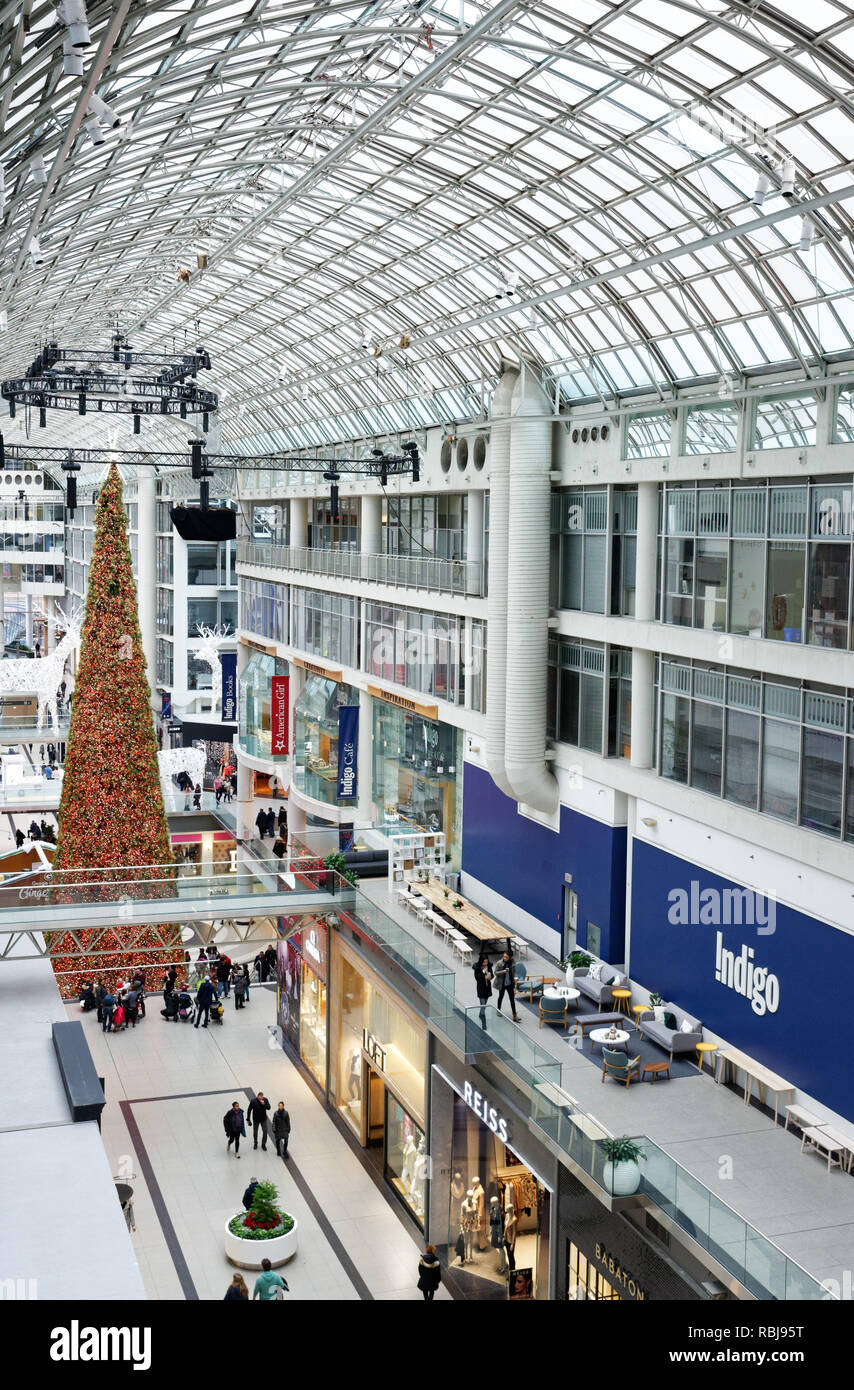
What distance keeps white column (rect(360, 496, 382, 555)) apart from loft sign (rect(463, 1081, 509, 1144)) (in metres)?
24.8

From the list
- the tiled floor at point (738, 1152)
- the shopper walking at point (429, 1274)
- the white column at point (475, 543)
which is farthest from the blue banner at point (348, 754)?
the shopper walking at point (429, 1274)

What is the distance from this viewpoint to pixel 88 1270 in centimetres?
1207

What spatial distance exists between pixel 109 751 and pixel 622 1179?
49.7 ft

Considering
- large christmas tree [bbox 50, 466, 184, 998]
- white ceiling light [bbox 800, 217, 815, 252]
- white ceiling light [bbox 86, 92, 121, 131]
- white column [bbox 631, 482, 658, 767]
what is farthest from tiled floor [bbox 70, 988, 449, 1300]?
white ceiling light [bbox 800, 217, 815, 252]

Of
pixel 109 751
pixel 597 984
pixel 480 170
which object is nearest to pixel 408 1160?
pixel 597 984

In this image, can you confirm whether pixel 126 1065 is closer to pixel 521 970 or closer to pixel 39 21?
pixel 521 970

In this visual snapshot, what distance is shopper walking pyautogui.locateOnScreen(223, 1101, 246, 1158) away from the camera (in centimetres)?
2405

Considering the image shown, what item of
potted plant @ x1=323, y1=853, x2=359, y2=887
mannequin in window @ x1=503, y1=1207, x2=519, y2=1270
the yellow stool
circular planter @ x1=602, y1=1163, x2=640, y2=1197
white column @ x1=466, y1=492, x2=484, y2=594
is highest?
white column @ x1=466, y1=492, x2=484, y2=594

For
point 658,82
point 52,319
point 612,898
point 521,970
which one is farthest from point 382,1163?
point 52,319

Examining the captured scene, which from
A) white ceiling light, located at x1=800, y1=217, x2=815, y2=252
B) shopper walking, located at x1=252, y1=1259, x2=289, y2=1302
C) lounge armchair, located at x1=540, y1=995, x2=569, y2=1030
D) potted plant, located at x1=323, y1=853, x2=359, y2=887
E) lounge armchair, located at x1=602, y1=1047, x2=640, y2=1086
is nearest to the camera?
white ceiling light, located at x1=800, y1=217, x2=815, y2=252

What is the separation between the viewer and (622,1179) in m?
15.5

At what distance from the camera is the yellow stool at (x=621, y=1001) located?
80.3ft

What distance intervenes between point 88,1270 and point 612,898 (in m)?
16.1

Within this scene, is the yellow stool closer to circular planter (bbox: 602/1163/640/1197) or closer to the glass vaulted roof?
circular planter (bbox: 602/1163/640/1197)
